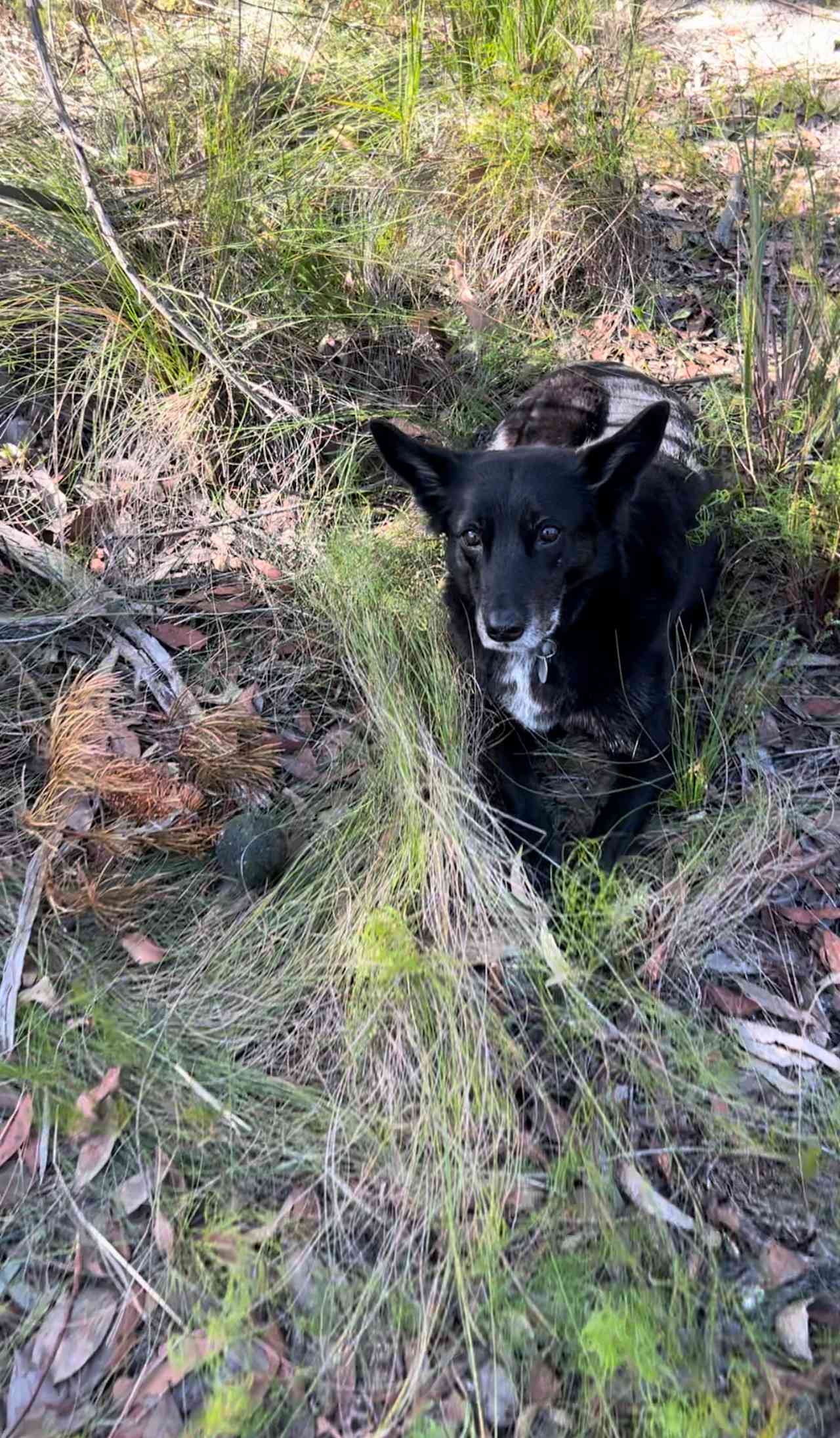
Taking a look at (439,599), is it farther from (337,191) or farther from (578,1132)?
(337,191)

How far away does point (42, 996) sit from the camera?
2359mm

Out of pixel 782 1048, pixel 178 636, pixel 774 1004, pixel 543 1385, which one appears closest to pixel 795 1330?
pixel 543 1385

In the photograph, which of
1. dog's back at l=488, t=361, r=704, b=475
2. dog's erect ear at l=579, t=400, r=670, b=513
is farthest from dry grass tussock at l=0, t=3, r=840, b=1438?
dog's erect ear at l=579, t=400, r=670, b=513

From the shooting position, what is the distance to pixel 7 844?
267cm

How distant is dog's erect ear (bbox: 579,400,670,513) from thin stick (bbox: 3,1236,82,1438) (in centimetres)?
205

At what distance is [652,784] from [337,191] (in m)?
2.56

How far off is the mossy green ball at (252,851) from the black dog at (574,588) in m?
0.61

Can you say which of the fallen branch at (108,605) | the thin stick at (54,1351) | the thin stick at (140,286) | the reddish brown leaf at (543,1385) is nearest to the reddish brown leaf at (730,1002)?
the reddish brown leaf at (543,1385)

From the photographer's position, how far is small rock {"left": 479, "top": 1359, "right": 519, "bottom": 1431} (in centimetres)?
175

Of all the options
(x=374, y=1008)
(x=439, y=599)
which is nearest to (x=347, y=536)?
(x=439, y=599)

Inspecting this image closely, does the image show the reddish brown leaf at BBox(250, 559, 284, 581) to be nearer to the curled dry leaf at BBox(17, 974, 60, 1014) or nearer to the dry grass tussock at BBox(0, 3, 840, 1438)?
the dry grass tussock at BBox(0, 3, 840, 1438)

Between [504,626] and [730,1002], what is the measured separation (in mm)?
1004

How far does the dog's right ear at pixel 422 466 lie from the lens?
2.61 meters

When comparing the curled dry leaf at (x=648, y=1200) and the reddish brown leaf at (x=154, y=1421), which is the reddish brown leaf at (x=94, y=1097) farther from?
the curled dry leaf at (x=648, y=1200)
